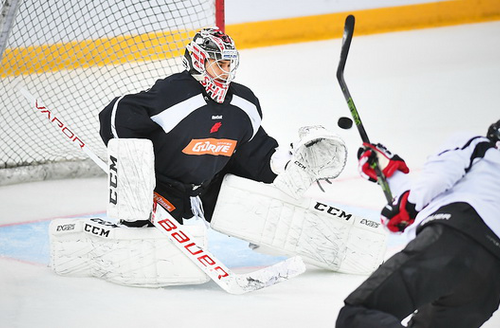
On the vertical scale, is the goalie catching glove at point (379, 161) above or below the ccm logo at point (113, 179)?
above

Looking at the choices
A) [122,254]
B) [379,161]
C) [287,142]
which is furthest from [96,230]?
[287,142]

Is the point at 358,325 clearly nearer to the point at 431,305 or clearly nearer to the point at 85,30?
the point at 431,305

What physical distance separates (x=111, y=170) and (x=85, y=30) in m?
2.72

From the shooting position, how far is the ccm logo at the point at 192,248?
327cm

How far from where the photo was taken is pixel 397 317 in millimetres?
2170

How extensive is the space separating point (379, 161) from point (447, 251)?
1.19ft

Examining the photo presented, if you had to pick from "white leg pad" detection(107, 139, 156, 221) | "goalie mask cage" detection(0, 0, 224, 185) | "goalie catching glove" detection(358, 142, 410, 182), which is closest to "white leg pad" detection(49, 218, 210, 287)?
"white leg pad" detection(107, 139, 156, 221)

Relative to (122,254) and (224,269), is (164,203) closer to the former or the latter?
(122,254)

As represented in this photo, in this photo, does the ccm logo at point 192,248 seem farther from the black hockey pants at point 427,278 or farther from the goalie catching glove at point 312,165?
the black hockey pants at point 427,278

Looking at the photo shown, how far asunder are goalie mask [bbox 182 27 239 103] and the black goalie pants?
135cm

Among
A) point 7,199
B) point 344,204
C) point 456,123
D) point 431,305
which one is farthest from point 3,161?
point 431,305

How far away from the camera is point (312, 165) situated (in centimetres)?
347

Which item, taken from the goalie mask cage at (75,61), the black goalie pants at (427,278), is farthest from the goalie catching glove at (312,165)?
the goalie mask cage at (75,61)

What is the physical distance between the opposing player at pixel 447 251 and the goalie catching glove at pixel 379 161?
14 centimetres
